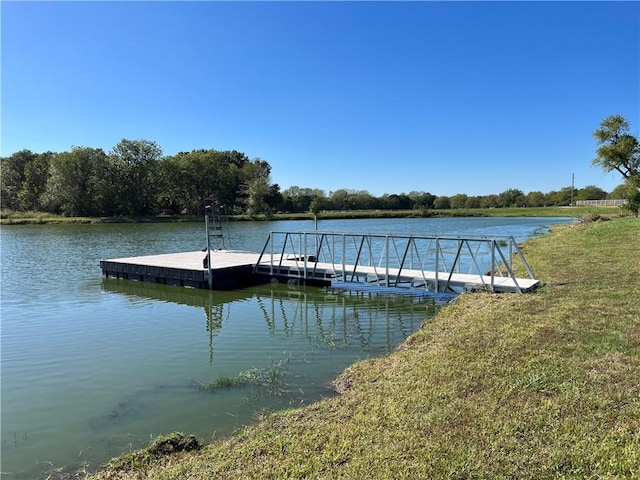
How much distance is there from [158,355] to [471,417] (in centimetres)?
683

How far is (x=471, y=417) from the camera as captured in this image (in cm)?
478

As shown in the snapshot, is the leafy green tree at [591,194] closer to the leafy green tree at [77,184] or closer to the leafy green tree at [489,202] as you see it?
the leafy green tree at [489,202]

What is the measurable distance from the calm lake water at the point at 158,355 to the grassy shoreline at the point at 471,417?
1072mm

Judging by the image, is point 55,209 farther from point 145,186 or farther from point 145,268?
point 145,268

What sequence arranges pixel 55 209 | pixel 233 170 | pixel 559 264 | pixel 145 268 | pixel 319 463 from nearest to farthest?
1. pixel 319 463
2. pixel 559 264
3. pixel 145 268
4. pixel 55 209
5. pixel 233 170

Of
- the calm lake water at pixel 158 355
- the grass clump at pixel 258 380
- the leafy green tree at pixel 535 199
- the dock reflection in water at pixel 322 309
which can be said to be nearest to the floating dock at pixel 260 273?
the dock reflection in water at pixel 322 309

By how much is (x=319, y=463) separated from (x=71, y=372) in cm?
648

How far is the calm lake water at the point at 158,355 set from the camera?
607 cm

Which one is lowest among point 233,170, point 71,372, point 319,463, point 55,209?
point 71,372

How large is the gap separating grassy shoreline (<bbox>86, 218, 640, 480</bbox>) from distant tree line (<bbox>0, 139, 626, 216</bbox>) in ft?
176

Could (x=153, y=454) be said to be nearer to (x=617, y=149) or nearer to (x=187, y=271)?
(x=187, y=271)

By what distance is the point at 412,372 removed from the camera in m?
6.41

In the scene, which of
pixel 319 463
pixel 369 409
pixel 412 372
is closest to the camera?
pixel 319 463

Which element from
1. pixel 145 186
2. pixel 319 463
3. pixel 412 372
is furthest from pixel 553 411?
pixel 145 186
